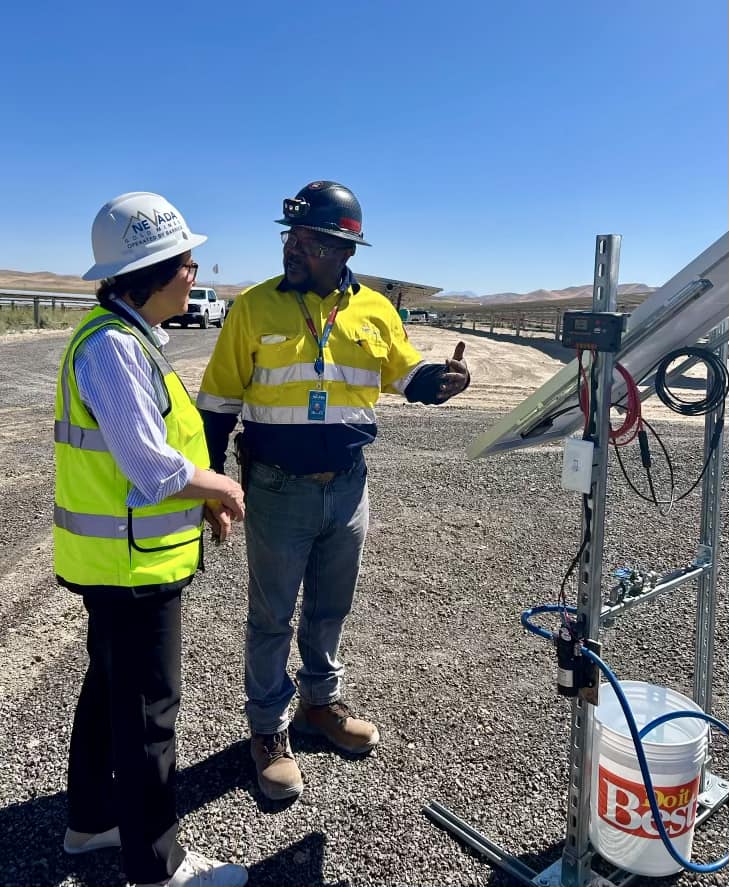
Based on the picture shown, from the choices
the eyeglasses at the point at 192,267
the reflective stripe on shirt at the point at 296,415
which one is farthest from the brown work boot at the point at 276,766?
the eyeglasses at the point at 192,267

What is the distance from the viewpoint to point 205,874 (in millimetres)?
2328

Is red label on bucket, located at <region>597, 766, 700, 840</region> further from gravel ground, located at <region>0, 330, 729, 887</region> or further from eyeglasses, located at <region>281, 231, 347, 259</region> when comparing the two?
eyeglasses, located at <region>281, 231, 347, 259</region>

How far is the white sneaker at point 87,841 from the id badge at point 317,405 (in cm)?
166

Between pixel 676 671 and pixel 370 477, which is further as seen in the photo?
pixel 370 477

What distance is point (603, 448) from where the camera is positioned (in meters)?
2.06

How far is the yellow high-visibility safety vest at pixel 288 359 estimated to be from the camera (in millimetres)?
2738

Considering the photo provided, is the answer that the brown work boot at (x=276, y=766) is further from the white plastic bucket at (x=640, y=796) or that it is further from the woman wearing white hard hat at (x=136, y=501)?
the white plastic bucket at (x=640, y=796)

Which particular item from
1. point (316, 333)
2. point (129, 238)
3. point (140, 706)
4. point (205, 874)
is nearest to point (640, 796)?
point (205, 874)

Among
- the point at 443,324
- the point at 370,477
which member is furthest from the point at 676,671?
the point at 443,324

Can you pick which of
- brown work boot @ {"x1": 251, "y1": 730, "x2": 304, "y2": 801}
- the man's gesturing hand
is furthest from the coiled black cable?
brown work boot @ {"x1": 251, "y1": 730, "x2": 304, "y2": 801}

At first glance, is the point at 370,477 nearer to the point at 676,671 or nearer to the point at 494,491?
the point at 494,491

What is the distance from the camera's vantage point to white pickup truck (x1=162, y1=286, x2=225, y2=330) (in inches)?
1215

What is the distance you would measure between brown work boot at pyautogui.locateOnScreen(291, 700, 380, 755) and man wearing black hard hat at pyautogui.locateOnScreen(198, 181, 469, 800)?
1 centimetres

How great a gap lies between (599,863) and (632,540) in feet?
11.6
